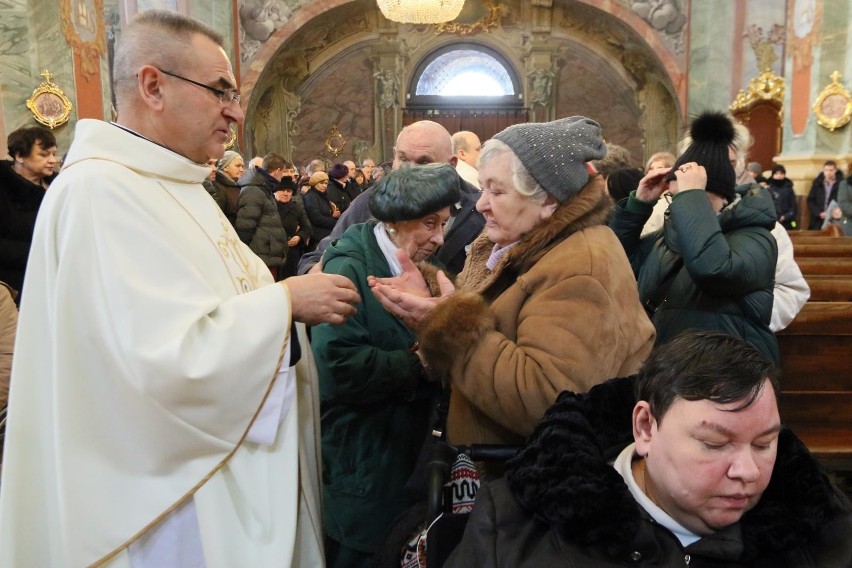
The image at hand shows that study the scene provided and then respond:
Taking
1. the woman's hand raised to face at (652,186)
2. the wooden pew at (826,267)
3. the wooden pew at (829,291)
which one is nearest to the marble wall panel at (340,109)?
the wooden pew at (826,267)

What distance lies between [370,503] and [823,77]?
11.2 meters

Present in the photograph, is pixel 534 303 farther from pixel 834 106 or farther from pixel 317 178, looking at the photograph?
pixel 834 106

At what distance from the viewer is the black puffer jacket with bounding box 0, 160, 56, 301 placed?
384 cm

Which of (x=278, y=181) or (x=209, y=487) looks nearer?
(x=209, y=487)

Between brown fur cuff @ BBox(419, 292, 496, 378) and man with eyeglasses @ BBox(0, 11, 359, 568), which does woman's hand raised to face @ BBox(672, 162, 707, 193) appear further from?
man with eyeglasses @ BBox(0, 11, 359, 568)

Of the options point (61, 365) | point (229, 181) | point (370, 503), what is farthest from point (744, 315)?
point (229, 181)

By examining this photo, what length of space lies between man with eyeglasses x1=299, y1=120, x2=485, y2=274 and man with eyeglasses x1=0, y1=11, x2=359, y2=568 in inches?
54.9

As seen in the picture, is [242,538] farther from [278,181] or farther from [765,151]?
[765,151]

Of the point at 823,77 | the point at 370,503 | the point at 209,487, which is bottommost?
the point at 370,503

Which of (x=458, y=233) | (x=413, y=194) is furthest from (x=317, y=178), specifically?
(x=413, y=194)

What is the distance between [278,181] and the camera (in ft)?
23.3

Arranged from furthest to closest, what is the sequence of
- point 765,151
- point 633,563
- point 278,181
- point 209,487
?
point 765,151 < point 278,181 < point 209,487 < point 633,563

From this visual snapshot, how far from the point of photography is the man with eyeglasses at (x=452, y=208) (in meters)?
3.18

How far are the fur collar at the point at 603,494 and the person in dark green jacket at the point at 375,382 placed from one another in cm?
78
